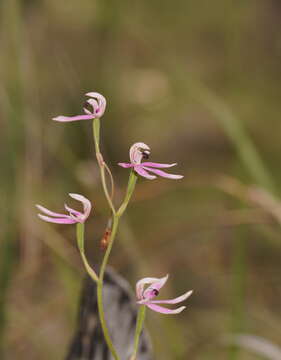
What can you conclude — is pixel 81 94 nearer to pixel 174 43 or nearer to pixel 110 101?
pixel 110 101

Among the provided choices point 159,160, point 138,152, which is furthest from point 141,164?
point 159,160

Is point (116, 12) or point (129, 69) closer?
point (116, 12)

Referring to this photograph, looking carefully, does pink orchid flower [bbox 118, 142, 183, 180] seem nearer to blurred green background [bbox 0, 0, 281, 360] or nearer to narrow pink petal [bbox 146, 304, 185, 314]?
narrow pink petal [bbox 146, 304, 185, 314]

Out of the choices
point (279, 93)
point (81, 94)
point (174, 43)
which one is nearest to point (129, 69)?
point (174, 43)

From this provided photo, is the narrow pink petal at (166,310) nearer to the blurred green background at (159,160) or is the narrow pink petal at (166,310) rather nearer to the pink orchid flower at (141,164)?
the pink orchid flower at (141,164)

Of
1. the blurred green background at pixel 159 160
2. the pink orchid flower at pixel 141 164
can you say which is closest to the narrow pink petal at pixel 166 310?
the pink orchid flower at pixel 141 164

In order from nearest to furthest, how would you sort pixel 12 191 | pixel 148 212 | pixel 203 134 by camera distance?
1. pixel 12 191
2. pixel 148 212
3. pixel 203 134

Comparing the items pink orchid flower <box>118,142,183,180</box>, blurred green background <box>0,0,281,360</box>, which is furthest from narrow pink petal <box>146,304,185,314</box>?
blurred green background <box>0,0,281,360</box>
